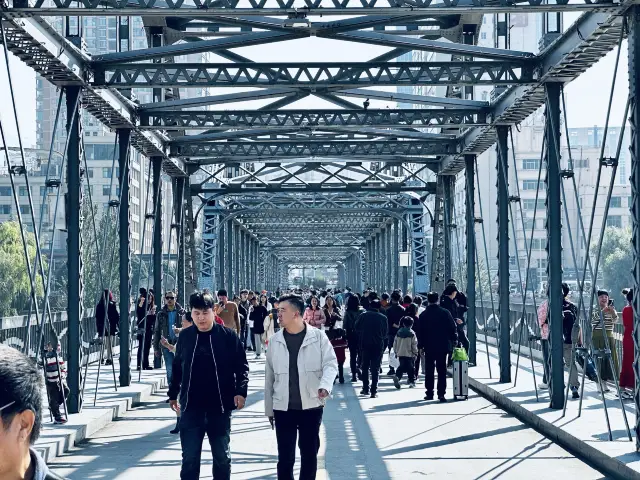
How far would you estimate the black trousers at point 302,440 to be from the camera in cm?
899

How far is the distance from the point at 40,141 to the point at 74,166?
155 m

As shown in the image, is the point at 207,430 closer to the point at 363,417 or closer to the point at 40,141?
the point at 363,417

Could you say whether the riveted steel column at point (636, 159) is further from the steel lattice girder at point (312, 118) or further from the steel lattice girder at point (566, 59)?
the steel lattice girder at point (312, 118)

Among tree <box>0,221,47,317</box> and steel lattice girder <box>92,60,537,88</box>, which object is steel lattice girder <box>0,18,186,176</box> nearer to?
steel lattice girder <box>92,60,537,88</box>

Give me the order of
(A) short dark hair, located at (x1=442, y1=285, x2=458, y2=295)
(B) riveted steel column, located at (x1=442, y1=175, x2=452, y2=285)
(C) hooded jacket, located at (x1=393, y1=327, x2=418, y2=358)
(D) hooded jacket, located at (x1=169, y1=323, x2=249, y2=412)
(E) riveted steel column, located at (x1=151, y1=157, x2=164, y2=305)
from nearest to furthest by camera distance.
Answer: (D) hooded jacket, located at (x1=169, y1=323, x2=249, y2=412)
(C) hooded jacket, located at (x1=393, y1=327, x2=418, y2=358)
(A) short dark hair, located at (x1=442, y1=285, x2=458, y2=295)
(E) riveted steel column, located at (x1=151, y1=157, x2=164, y2=305)
(B) riveted steel column, located at (x1=442, y1=175, x2=452, y2=285)

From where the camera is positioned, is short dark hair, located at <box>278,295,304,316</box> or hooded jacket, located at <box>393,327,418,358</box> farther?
hooded jacket, located at <box>393,327,418,358</box>

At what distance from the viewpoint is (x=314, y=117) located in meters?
22.8

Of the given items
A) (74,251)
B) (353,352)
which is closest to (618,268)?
(353,352)

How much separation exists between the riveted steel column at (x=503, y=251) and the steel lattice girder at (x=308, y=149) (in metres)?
5.78

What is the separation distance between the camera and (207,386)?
350 inches

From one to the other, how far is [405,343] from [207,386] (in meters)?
13.3

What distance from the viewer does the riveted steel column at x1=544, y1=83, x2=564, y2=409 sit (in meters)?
16.5

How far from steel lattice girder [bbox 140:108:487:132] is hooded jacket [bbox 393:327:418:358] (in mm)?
3707

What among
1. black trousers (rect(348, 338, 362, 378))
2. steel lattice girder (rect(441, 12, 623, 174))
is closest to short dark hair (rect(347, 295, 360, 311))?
black trousers (rect(348, 338, 362, 378))
